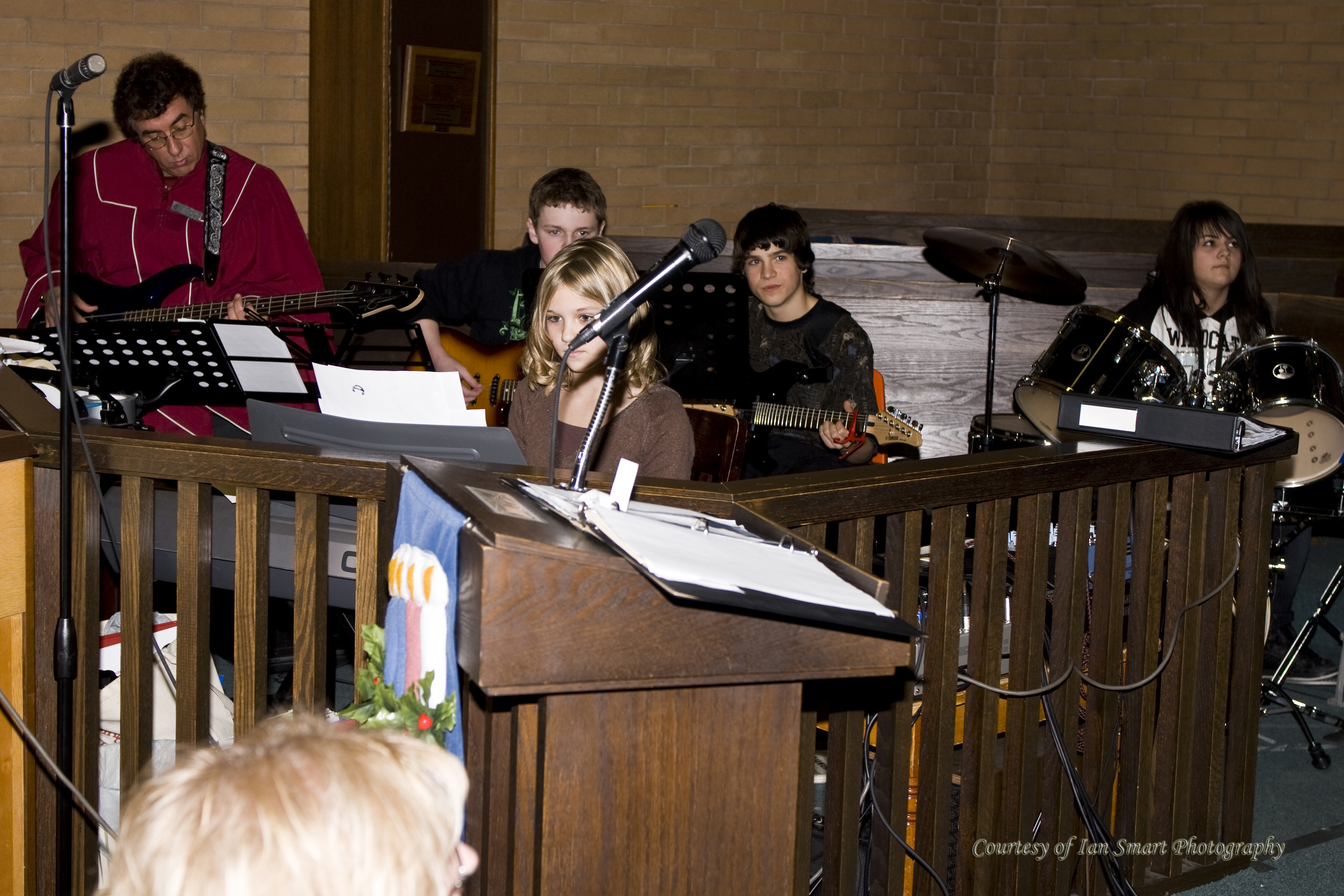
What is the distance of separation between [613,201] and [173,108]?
3.26 meters

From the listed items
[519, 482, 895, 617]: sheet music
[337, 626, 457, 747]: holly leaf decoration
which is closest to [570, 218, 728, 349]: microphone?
[519, 482, 895, 617]: sheet music

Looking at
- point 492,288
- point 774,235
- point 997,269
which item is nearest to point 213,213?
point 492,288

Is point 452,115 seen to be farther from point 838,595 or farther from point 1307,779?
point 838,595

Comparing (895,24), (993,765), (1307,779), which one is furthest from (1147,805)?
(895,24)

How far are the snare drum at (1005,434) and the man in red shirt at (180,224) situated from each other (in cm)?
215

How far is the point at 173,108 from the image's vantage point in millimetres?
3773

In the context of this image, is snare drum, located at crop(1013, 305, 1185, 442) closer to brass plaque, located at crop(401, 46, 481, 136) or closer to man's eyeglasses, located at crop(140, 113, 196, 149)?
man's eyeglasses, located at crop(140, 113, 196, 149)

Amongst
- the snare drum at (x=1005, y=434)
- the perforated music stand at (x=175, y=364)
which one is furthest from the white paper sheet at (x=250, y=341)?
the snare drum at (x=1005, y=434)

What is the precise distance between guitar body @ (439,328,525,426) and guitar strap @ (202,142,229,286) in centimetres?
78

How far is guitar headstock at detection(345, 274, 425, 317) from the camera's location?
12.9 feet

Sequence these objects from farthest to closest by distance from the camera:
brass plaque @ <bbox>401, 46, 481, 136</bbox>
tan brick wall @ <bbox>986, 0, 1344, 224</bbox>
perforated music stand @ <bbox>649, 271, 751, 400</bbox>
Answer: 1. tan brick wall @ <bbox>986, 0, 1344, 224</bbox>
2. brass plaque @ <bbox>401, 46, 481, 136</bbox>
3. perforated music stand @ <bbox>649, 271, 751, 400</bbox>

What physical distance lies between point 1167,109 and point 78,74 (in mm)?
7231

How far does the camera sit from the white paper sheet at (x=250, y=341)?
9.91ft

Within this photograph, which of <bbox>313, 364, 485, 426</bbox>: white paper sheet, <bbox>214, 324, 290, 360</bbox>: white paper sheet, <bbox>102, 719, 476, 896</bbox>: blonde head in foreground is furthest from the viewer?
<bbox>214, 324, 290, 360</bbox>: white paper sheet
